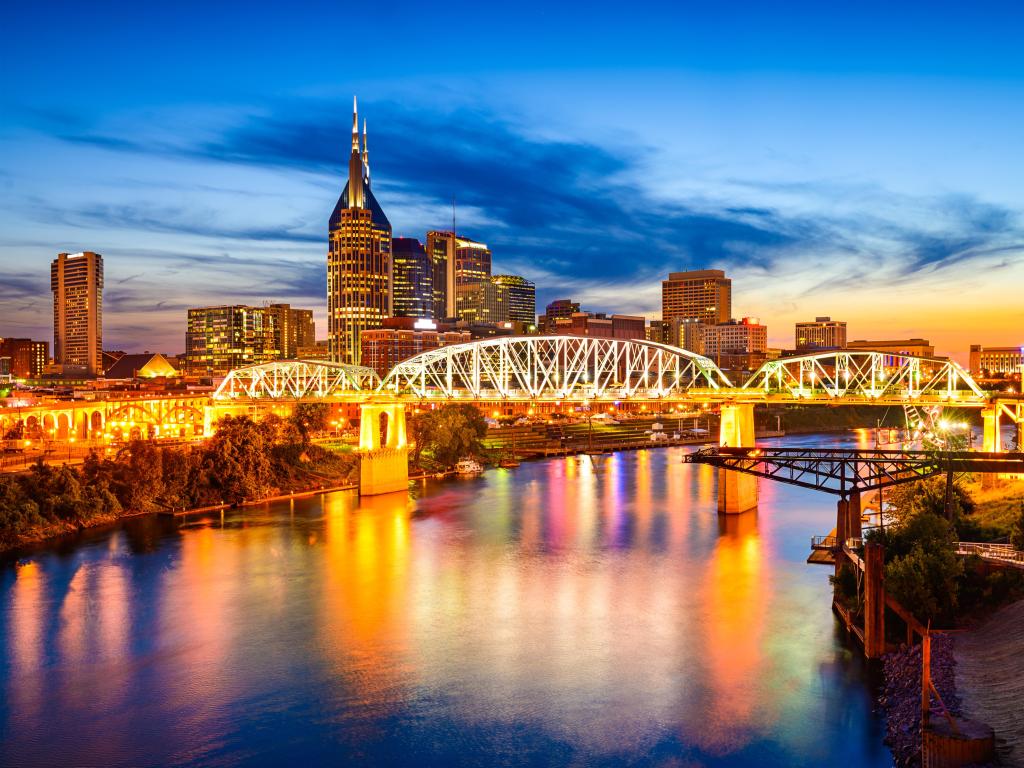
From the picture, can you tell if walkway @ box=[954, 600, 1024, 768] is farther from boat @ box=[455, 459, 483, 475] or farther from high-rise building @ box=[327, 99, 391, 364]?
high-rise building @ box=[327, 99, 391, 364]

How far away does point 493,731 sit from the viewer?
22188 millimetres

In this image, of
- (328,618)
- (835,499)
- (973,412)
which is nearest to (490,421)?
(835,499)

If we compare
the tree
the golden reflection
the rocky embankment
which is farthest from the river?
the tree

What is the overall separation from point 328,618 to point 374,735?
10.1m

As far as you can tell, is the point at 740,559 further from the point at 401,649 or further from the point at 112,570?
the point at 112,570

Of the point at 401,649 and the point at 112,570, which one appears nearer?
the point at 401,649

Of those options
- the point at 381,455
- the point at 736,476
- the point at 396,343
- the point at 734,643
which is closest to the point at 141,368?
the point at 396,343

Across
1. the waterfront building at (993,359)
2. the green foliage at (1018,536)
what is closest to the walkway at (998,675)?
the green foliage at (1018,536)

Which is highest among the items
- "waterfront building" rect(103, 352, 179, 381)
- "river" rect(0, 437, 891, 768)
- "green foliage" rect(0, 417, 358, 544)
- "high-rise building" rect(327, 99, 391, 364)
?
"high-rise building" rect(327, 99, 391, 364)

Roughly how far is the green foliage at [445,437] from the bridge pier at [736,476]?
27.8 metres

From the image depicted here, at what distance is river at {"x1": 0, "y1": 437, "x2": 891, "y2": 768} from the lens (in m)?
21.5

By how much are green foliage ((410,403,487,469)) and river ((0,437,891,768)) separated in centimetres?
2831

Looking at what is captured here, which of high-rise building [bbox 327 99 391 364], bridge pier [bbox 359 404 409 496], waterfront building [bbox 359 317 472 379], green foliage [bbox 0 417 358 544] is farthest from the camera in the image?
high-rise building [bbox 327 99 391 364]

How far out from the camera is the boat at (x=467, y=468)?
7375cm
